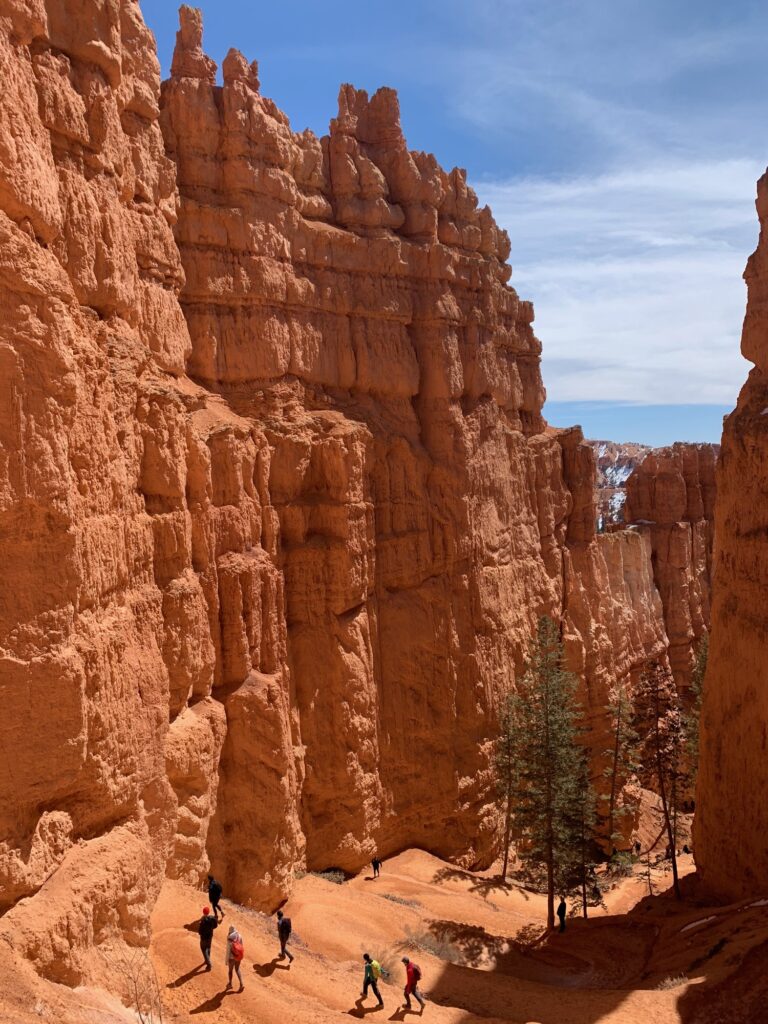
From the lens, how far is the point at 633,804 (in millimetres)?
38562

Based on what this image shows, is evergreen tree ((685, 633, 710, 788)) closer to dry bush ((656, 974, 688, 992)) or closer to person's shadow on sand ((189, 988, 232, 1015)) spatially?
dry bush ((656, 974, 688, 992))

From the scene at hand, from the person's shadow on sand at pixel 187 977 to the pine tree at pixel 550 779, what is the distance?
13.1 meters

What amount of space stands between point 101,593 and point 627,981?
48.6ft

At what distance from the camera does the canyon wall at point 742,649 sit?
20.0m

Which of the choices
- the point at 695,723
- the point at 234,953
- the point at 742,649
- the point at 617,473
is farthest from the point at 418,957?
the point at 617,473

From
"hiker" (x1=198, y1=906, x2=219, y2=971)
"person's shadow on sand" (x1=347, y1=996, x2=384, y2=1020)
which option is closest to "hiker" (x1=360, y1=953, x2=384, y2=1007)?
"person's shadow on sand" (x1=347, y1=996, x2=384, y2=1020)

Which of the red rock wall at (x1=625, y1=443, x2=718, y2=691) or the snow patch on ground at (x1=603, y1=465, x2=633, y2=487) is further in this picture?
the snow patch on ground at (x1=603, y1=465, x2=633, y2=487)

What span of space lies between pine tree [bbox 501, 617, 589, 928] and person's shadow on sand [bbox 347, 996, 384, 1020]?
10.5 meters

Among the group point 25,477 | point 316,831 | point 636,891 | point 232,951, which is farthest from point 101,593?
point 636,891

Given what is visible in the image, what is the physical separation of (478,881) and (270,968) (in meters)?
13.7

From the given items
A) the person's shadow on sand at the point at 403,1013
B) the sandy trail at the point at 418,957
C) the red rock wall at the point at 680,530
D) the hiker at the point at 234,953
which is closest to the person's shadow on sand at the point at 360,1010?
the sandy trail at the point at 418,957

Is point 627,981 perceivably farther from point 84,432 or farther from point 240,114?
point 240,114

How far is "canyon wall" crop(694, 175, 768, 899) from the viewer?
19984 millimetres

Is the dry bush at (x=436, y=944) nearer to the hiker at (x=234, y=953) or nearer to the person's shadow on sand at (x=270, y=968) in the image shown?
the person's shadow on sand at (x=270, y=968)
